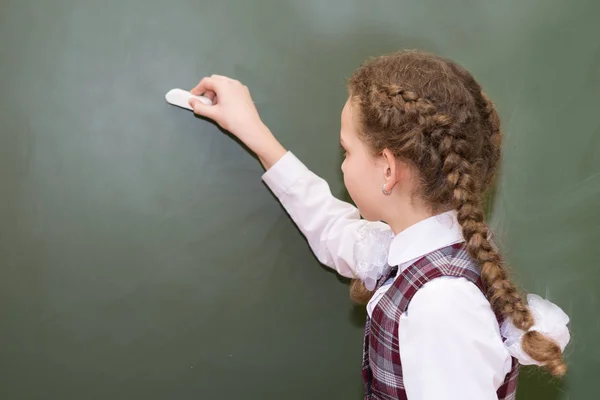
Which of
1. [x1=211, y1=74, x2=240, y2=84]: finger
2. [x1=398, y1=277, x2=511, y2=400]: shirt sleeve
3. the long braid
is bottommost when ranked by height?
[x1=398, y1=277, x2=511, y2=400]: shirt sleeve

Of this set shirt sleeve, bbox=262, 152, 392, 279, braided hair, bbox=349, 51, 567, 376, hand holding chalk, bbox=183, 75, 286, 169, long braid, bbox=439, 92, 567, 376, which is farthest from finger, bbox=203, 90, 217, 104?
long braid, bbox=439, 92, 567, 376

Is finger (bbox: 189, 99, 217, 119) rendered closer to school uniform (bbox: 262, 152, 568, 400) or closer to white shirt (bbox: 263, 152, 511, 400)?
school uniform (bbox: 262, 152, 568, 400)

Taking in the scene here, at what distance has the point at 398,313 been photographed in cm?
77

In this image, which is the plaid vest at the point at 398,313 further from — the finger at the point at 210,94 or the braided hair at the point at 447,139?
the finger at the point at 210,94

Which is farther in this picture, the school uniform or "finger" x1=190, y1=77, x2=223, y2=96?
"finger" x1=190, y1=77, x2=223, y2=96

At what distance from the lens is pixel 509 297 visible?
74 centimetres

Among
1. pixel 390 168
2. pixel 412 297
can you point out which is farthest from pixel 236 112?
pixel 412 297

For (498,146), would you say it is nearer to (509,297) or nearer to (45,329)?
(509,297)

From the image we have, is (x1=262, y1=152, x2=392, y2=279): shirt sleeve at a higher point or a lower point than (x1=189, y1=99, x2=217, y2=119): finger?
lower

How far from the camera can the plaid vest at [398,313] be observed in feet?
2.52

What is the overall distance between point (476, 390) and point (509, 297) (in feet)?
0.40

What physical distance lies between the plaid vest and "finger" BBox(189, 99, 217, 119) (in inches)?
14.0

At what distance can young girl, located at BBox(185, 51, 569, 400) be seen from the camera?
709mm

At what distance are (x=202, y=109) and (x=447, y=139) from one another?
36 cm
